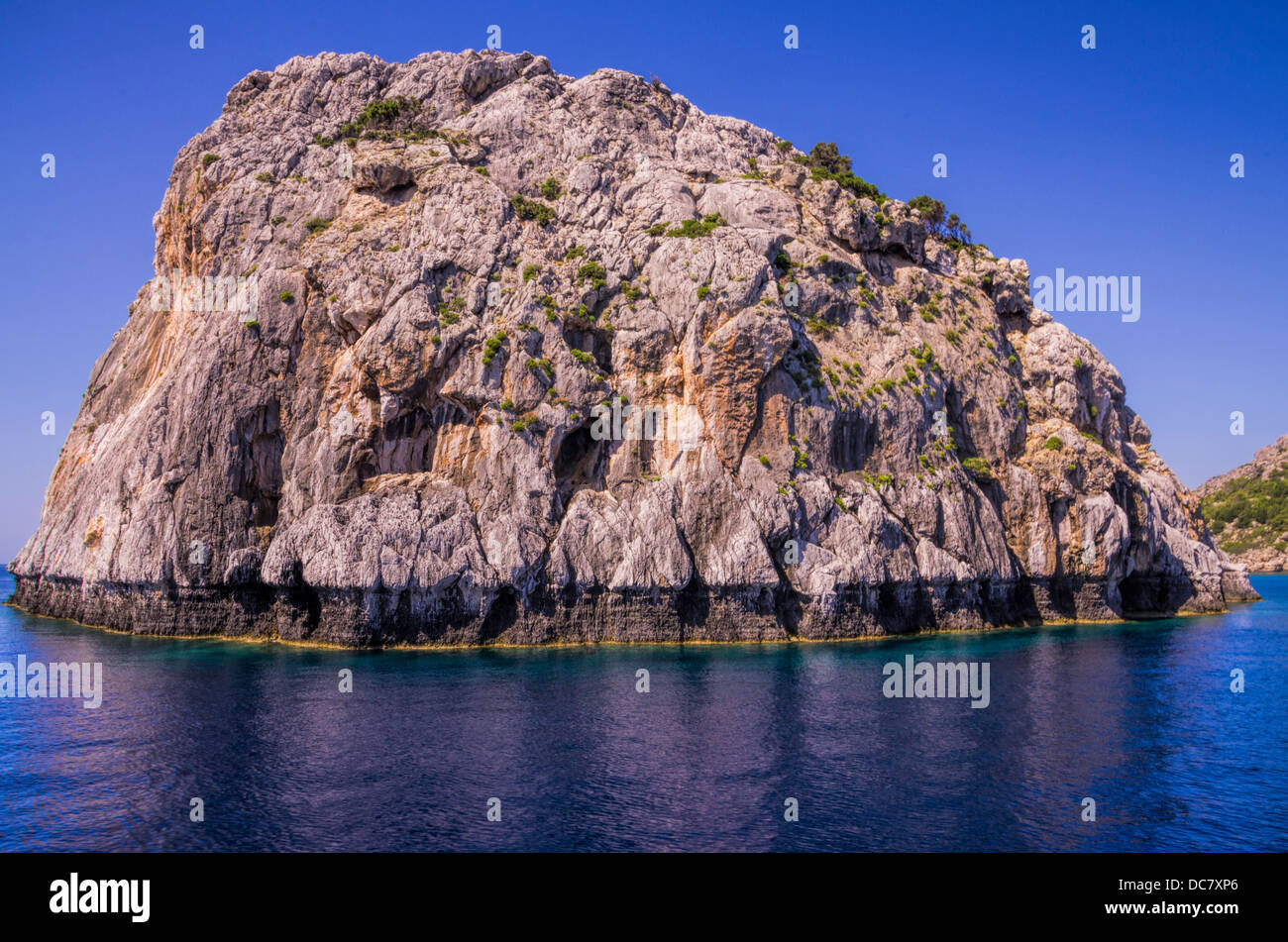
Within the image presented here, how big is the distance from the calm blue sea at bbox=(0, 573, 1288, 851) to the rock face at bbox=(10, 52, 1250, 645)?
31.1 ft

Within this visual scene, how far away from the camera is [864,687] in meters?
49.7

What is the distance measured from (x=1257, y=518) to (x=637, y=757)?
634ft

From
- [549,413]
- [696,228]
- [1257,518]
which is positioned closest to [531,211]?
[696,228]

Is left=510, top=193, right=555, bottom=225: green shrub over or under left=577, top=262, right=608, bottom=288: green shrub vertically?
over

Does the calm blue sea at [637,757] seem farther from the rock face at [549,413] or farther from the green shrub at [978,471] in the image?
the green shrub at [978,471]

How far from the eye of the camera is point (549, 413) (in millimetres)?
70688

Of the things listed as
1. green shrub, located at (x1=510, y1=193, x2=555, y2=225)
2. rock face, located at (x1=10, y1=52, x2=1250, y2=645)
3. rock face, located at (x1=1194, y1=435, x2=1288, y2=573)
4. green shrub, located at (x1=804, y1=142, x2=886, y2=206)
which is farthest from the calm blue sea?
rock face, located at (x1=1194, y1=435, x2=1288, y2=573)

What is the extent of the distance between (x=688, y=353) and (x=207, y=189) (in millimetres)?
54314

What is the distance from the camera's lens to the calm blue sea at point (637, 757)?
93.3ft

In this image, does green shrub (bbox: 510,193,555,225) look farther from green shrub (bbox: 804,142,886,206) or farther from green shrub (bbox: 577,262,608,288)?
green shrub (bbox: 804,142,886,206)

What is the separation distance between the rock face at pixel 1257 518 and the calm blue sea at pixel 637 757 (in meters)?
137

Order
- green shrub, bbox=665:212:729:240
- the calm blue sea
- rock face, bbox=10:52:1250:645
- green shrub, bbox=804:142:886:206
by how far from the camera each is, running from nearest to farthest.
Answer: the calm blue sea
rock face, bbox=10:52:1250:645
green shrub, bbox=665:212:729:240
green shrub, bbox=804:142:886:206

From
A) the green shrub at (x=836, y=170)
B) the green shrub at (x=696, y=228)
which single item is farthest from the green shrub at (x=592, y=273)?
the green shrub at (x=836, y=170)

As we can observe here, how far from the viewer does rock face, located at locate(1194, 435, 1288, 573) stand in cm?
16962
